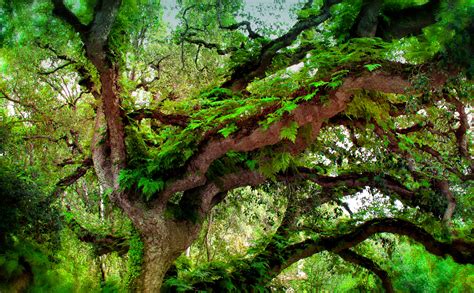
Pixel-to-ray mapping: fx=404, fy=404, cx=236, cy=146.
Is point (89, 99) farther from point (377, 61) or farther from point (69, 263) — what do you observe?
point (377, 61)

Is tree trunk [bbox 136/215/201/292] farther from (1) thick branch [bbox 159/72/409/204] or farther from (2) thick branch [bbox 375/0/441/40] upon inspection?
(2) thick branch [bbox 375/0/441/40]

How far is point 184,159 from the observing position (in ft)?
19.2

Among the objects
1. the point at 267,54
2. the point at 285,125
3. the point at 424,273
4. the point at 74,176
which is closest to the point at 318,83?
the point at 285,125

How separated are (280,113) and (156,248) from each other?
2939 millimetres

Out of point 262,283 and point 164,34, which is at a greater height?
point 164,34

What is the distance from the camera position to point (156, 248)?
616 cm

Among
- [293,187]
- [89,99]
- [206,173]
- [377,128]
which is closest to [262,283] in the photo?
[293,187]

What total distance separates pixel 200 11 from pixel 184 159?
3828 millimetres

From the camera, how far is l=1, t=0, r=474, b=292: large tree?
15.0ft

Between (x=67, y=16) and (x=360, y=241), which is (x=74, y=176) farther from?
(x=360, y=241)

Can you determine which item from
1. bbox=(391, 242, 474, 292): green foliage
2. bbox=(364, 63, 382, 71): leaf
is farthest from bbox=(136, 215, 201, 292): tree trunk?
bbox=(391, 242, 474, 292): green foliage

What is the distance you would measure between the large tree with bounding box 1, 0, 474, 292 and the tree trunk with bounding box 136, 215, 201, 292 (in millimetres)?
17

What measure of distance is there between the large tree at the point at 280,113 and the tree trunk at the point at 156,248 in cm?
2

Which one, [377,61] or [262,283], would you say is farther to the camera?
[262,283]
